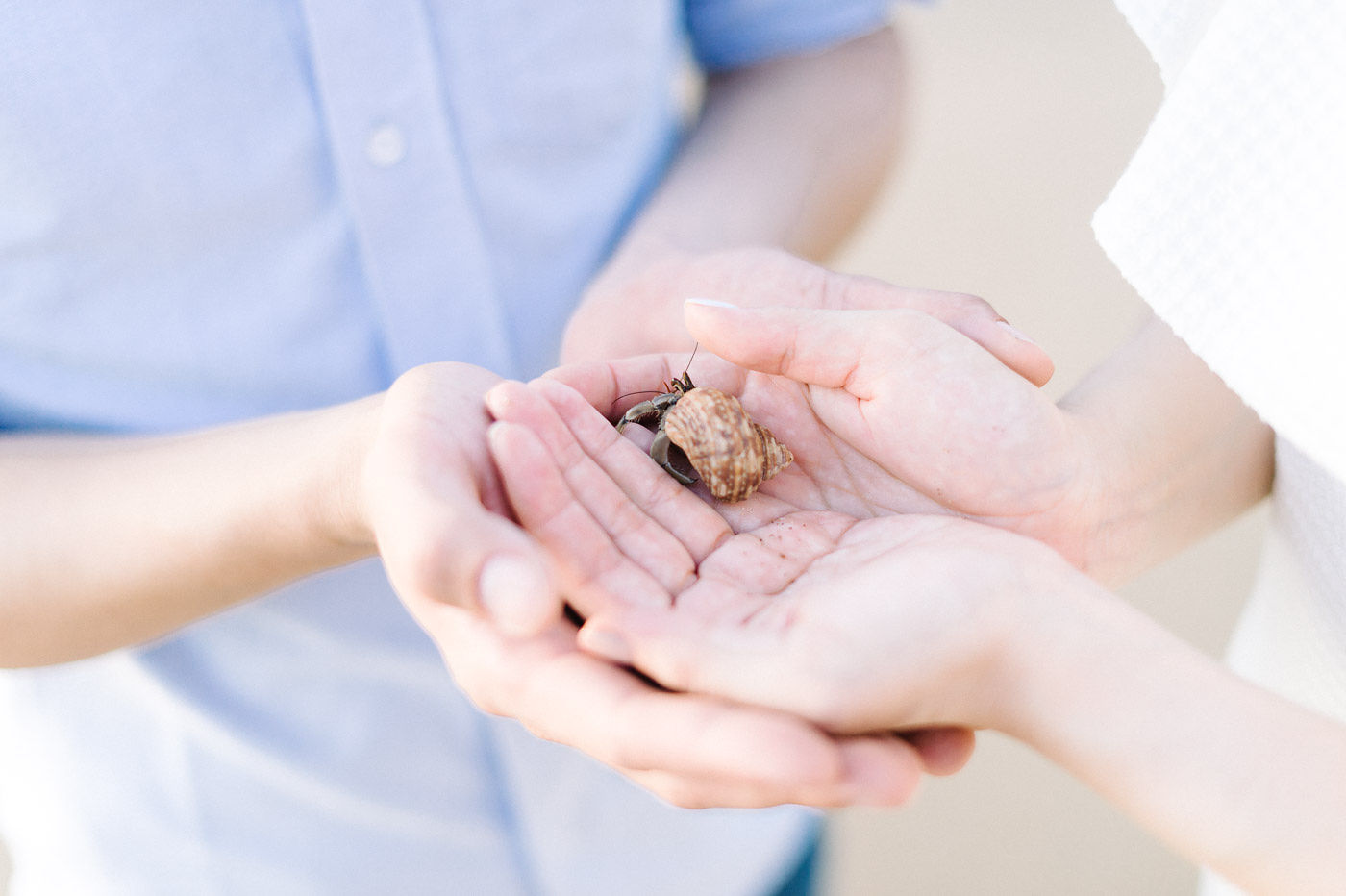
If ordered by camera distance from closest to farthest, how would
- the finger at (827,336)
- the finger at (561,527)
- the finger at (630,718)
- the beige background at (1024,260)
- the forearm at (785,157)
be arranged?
the finger at (630,718), the finger at (561,527), the finger at (827,336), the forearm at (785,157), the beige background at (1024,260)

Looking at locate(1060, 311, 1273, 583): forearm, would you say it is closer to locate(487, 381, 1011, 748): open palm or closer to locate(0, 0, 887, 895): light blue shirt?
locate(487, 381, 1011, 748): open palm

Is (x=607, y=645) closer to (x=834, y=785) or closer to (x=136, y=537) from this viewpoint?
(x=834, y=785)

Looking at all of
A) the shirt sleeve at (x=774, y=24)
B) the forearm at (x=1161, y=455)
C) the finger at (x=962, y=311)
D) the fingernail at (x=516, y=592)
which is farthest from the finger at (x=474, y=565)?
the shirt sleeve at (x=774, y=24)

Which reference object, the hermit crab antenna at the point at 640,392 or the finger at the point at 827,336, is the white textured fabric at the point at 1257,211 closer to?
the finger at the point at 827,336

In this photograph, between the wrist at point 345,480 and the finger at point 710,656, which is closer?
the finger at point 710,656

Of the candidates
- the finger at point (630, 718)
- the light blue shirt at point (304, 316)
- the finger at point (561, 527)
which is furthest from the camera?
the light blue shirt at point (304, 316)

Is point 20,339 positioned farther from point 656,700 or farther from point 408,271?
point 656,700

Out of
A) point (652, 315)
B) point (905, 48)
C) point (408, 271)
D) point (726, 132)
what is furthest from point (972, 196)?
point (408, 271)
